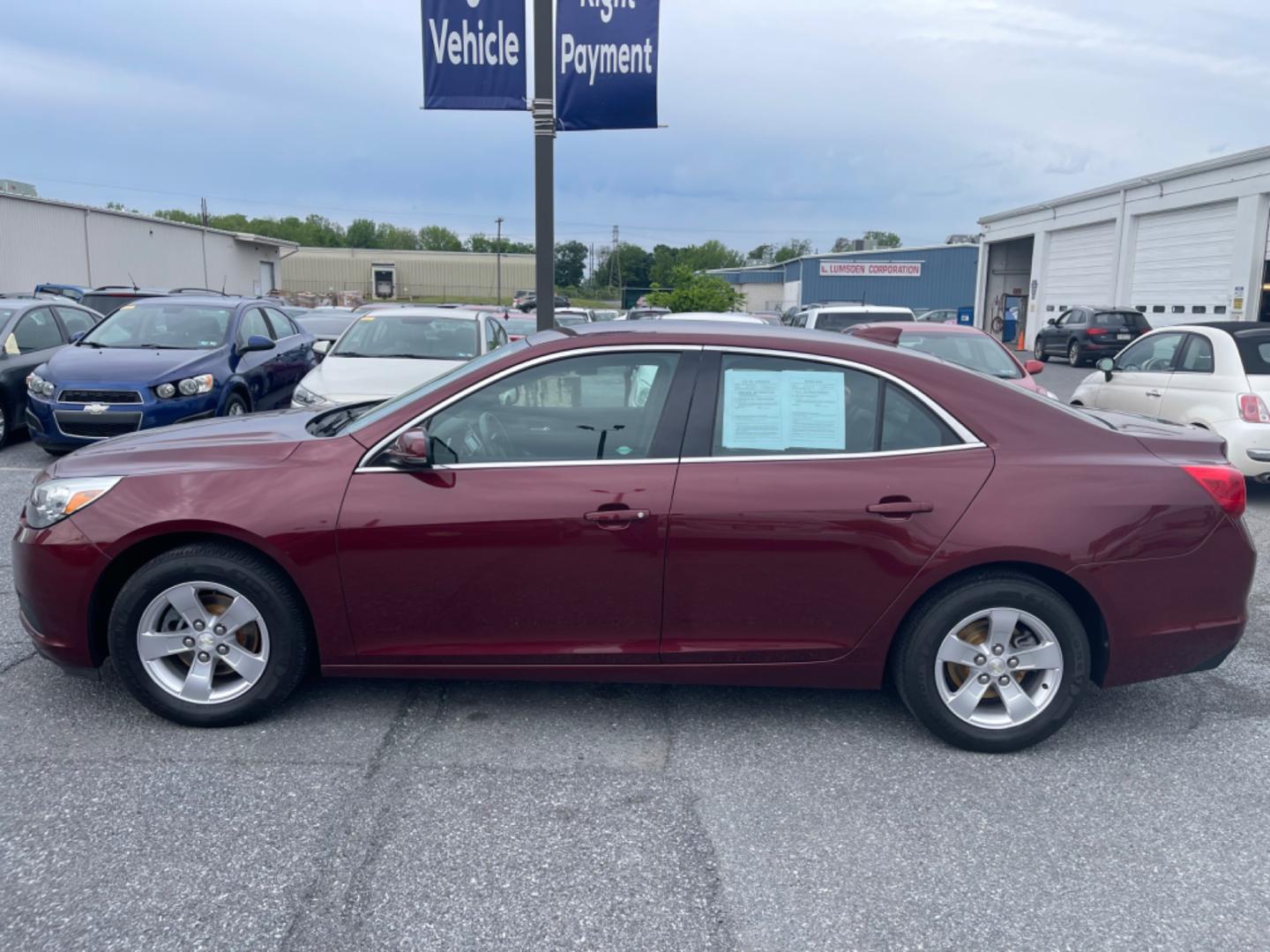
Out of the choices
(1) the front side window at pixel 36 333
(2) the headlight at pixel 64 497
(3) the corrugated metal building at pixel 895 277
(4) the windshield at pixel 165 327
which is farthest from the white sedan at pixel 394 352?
(3) the corrugated metal building at pixel 895 277

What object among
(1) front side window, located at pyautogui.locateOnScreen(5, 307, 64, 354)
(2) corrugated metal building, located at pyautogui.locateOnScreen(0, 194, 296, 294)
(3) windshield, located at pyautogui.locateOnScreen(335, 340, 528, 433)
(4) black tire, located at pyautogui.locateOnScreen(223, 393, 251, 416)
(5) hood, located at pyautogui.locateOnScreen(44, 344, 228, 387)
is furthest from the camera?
(2) corrugated metal building, located at pyautogui.locateOnScreen(0, 194, 296, 294)

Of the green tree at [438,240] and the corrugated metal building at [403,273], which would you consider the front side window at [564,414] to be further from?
the green tree at [438,240]

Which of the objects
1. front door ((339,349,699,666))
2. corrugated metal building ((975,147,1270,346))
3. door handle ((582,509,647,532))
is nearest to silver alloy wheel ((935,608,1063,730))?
front door ((339,349,699,666))

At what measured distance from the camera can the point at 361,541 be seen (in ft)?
12.6

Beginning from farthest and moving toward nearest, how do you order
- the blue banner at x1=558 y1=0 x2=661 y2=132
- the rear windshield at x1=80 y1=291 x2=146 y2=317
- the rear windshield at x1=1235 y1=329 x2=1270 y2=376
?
the rear windshield at x1=80 y1=291 x2=146 y2=317
the rear windshield at x1=1235 y1=329 x2=1270 y2=376
the blue banner at x1=558 y1=0 x2=661 y2=132

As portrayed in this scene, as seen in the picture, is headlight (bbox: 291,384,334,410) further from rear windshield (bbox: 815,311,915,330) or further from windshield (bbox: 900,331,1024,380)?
rear windshield (bbox: 815,311,915,330)

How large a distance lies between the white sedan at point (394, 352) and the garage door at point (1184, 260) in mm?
21112

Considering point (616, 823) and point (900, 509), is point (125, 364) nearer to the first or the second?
point (616, 823)

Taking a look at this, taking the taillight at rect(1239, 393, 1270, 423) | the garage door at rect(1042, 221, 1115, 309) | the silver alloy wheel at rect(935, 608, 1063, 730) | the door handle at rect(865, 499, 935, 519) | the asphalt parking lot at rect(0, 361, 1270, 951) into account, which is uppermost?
the garage door at rect(1042, 221, 1115, 309)

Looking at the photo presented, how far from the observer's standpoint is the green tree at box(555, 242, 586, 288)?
118812 millimetres

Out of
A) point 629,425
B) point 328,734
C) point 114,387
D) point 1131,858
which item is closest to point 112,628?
point 328,734

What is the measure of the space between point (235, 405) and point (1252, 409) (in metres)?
9.50

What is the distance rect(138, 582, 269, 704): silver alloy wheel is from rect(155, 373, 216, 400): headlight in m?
6.07

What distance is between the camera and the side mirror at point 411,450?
3.82 meters
